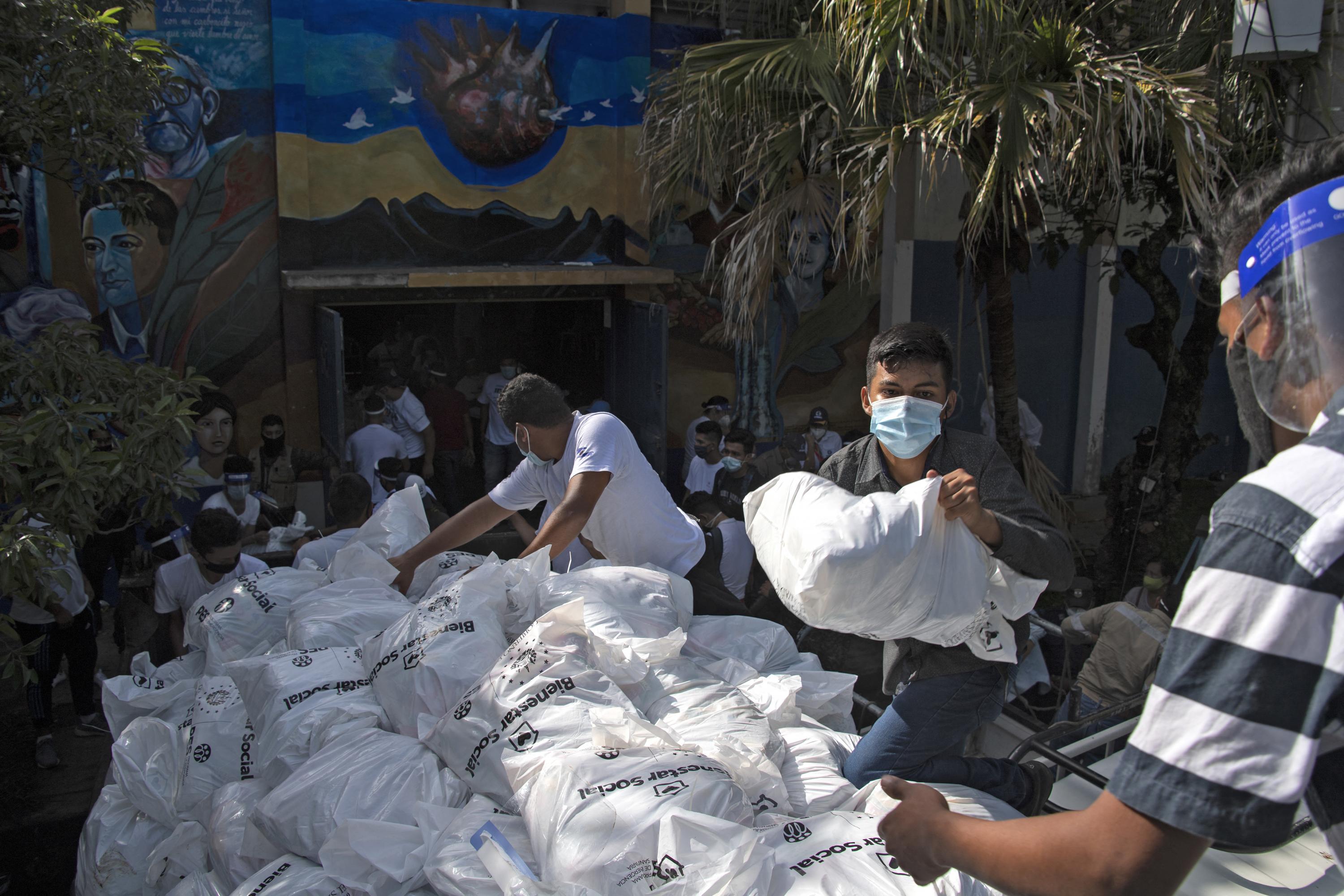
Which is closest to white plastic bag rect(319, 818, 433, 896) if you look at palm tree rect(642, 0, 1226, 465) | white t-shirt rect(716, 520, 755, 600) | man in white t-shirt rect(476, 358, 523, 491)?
white t-shirt rect(716, 520, 755, 600)

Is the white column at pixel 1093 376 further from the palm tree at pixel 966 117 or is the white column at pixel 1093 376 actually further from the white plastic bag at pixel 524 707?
the white plastic bag at pixel 524 707

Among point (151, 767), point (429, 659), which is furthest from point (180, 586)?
point (429, 659)

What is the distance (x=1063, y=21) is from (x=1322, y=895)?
531cm

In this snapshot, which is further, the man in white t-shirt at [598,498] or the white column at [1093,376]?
the white column at [1093,376]

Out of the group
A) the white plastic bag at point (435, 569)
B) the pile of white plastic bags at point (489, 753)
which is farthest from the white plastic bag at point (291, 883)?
the white plastic bag at point (435, 569)

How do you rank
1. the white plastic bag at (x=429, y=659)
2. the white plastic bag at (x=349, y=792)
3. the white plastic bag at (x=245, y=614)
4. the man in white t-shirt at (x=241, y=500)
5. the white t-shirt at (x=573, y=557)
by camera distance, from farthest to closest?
the man in white t-shirt at (x=241, y=500), the white t-shirt at (x=573, y=557), the white plastic bag at (x=245, y=614), the white plastic bag at (x=429, y=659), the white plastic bag at (x=349, y=792)

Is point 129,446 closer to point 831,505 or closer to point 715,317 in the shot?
point 831,505

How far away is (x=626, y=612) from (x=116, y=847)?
5.44 feet

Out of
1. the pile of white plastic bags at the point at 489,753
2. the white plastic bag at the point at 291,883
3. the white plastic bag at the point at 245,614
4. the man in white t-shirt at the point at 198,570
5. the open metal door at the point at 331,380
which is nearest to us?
the pile of white plastic bags at the point at 489,753

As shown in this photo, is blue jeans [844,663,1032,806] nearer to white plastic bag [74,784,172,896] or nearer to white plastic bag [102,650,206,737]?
white plastic bag [74,784,172,896]

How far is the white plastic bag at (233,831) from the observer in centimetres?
263

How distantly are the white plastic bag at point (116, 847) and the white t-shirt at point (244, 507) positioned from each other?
272 centimetres

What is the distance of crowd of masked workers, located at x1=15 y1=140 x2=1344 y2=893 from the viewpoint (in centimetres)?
95

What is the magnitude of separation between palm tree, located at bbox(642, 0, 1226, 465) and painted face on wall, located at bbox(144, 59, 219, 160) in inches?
134
